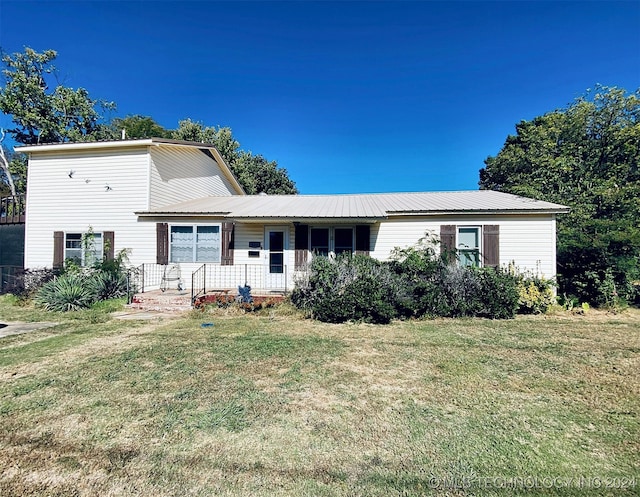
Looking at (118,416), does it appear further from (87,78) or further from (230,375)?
(87,78)

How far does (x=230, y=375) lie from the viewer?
14.6ft

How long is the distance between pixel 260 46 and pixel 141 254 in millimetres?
11474

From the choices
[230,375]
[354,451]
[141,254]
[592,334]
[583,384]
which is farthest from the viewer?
[141,254]

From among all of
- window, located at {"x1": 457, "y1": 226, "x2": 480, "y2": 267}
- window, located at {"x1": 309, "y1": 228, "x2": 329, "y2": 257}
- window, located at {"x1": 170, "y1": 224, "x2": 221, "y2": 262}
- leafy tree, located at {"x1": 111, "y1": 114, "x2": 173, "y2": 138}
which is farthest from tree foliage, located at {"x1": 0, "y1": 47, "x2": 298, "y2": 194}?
window, located at {"x1": 457, "y1": 226, "x2": 480, "y2": 267}

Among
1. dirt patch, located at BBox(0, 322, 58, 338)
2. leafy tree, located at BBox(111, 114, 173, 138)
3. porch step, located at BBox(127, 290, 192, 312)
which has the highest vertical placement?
leafy tree, located at BBox(111, 114, 173, 138)

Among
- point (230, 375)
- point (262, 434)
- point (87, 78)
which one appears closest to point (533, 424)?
point (262, 434)

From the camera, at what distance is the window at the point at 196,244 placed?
11711 millimetres

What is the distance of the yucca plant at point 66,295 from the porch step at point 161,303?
143 centimetres

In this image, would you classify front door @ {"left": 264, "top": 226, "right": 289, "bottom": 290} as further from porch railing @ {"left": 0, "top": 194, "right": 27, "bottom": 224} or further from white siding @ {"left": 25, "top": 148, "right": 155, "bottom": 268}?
porch railing @ {"left": 0, "top": 194, "right": 27, "bottom": 224}

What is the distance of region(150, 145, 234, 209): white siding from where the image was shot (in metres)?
12.5

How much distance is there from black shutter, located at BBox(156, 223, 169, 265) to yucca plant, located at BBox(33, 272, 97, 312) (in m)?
2.33

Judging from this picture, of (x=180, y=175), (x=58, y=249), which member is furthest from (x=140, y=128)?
(x=58, y=249)

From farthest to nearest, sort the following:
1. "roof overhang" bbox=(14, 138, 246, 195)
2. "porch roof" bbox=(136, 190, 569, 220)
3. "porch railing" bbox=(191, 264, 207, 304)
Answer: "roof overhang" bbox=(14, 138, 246, 195), "porch railing" bbox=(191, 264, 207, 304), "porch roof" bbox=(136, 190, 569, 220)

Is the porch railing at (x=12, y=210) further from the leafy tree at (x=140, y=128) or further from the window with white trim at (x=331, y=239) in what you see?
the leafy tree at (x=140, y=128)
